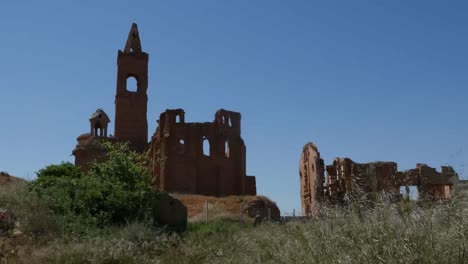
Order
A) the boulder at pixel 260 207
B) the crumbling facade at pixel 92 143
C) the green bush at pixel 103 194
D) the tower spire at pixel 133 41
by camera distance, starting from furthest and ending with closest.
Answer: the tower spire at pixel 133 41, the crumbling facade at pixel 92 143, the boulder at pixel 260 207, the green bush at pixel 103 194

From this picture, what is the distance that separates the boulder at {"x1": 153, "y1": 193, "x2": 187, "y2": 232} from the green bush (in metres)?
0.45

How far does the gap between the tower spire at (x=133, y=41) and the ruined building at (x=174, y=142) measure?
154cm

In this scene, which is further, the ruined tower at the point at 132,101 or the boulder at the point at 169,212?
the ruined tower at the point at 132,101

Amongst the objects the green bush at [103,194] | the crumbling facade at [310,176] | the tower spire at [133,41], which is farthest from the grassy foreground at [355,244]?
the tower spire at [133,41]

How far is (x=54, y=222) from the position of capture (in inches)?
635

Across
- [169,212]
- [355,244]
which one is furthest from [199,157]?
[355,244]

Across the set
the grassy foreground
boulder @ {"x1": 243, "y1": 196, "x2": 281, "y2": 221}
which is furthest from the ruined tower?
the grassy foreground

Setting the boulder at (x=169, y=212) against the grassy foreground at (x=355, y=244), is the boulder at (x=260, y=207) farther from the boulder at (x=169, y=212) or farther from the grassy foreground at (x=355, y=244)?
the grassy foreground at (x=355, y=244)

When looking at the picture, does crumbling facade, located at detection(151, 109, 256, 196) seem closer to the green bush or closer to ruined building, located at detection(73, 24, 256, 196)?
ruined building, located at detection(73, 24, 256, 196)

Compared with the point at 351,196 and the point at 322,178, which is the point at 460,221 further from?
the point at 322,178

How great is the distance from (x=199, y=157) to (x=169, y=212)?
3572 centimetres

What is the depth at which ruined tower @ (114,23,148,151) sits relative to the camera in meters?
59.3

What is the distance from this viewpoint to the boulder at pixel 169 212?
20781 millimetres

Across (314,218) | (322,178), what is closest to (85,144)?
(322,178)
